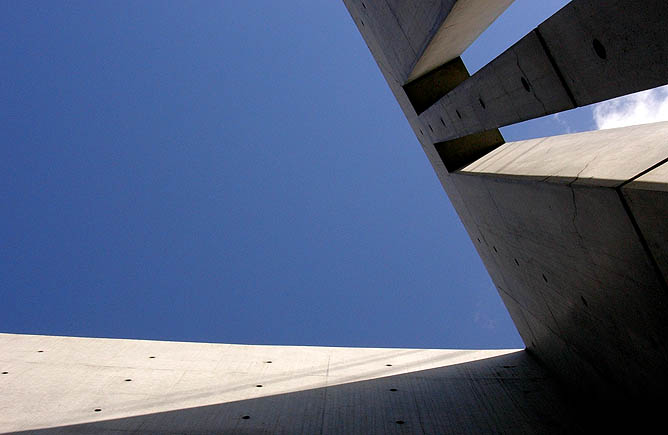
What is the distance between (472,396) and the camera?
28.4 ft

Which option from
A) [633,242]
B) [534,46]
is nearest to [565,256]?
[633,242]

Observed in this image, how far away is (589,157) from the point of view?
4.63m

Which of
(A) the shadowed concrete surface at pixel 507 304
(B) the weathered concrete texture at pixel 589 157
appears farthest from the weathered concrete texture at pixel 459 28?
(B) the weathered concrete texture at pixel 589 157

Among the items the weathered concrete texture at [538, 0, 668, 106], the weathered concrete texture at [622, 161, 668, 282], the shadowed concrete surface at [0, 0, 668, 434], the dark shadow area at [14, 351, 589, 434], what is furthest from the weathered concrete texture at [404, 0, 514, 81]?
the dark shadow area at [14, 351, 589, 434]

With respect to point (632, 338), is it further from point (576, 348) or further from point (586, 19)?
point (586, 19)

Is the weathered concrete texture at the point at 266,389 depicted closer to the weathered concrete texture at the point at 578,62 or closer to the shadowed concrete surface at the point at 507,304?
the shadowed concrete surface at the point at 507,304

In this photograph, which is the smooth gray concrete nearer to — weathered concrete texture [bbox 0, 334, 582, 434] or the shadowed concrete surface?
the shadowed concrete surface

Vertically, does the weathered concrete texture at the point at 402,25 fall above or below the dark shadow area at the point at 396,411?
above

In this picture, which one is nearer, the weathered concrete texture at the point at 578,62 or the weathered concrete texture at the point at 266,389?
the weathered concrete texture at the point at 578,62

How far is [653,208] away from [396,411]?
19.7ft

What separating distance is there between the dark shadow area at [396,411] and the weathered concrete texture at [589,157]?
3.70 meters

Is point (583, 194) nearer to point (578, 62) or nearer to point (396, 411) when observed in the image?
point (578, 62)

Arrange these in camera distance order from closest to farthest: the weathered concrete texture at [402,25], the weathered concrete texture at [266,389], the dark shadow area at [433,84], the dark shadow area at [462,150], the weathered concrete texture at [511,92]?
the weathered concrete texture at [511,92] → the weathered concrete texture at [402,25] → the weathered concrete texture at [266,389] → the dark shadow area at [433,84] → the dark shadow area at [462,150]

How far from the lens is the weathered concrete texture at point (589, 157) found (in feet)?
12.1
